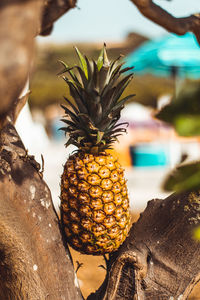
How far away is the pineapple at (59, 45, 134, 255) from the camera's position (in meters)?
2.00

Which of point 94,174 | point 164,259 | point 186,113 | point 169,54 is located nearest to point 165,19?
point 94,174

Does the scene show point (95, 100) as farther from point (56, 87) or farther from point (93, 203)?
point (56, 87)

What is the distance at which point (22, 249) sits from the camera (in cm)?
180

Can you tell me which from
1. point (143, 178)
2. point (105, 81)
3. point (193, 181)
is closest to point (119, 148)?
point (143, 178)

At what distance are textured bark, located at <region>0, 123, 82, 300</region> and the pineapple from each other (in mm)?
116

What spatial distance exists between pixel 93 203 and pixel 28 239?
0.37 metres

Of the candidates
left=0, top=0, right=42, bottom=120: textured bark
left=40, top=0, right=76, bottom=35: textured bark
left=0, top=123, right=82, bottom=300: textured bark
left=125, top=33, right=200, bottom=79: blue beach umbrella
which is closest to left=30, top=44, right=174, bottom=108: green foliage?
left=125, top=33, right=200, bottom=79: blue beach umbrella

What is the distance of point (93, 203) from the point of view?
1.99 m

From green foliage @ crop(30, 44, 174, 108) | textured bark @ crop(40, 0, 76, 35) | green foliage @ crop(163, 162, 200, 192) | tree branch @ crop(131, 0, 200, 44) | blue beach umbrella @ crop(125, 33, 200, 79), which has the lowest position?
green foliage @ crop(163, 162, 200, 192)

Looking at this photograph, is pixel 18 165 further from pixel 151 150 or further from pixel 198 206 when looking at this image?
pixel 151 150

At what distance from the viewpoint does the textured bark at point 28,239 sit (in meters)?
1.79

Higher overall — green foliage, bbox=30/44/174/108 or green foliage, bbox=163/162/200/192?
green foliage, bbox=30/44/174/108

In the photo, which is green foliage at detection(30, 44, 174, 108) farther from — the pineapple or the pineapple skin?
the pineapple skin

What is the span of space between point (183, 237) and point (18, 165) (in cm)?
87
